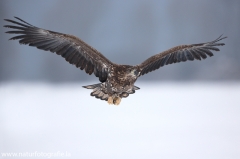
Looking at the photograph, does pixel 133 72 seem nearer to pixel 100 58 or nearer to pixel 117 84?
pixel 117 84

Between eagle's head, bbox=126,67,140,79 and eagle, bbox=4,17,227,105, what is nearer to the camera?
eagle, bbox=4,17,227,105

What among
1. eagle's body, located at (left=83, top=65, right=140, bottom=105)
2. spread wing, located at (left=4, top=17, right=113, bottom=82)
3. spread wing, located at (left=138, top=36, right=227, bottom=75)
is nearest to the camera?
spread wing, located at (left=4, top=17, right=113, bottom=82)

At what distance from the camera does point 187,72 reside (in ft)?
21.4

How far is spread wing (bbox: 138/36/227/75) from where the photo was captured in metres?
4.54

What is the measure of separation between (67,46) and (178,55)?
1136 millimetres

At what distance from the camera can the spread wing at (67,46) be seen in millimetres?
4078

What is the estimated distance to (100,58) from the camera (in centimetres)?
433

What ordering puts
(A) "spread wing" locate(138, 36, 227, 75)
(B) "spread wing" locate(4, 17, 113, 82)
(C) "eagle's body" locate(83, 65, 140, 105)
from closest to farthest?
(B) "spread wing" locate(4, 17, 113, 82), (C) "eagle's body" locate(83, 65, 140, 105), (A) "spread wing" locate(138, 36, 227, 75)

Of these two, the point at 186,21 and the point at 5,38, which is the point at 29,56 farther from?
the point at 186,21

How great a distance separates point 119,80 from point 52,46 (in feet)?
2.31

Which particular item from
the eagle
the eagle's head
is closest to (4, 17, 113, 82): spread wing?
the eagle

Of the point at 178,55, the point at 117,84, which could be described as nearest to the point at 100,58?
the point at 117,84

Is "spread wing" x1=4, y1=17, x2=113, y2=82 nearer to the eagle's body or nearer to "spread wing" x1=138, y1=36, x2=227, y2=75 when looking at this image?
the eagle's body

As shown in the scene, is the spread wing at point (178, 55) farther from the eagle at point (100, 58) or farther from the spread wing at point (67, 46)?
the spread wing at point (67, 46)
